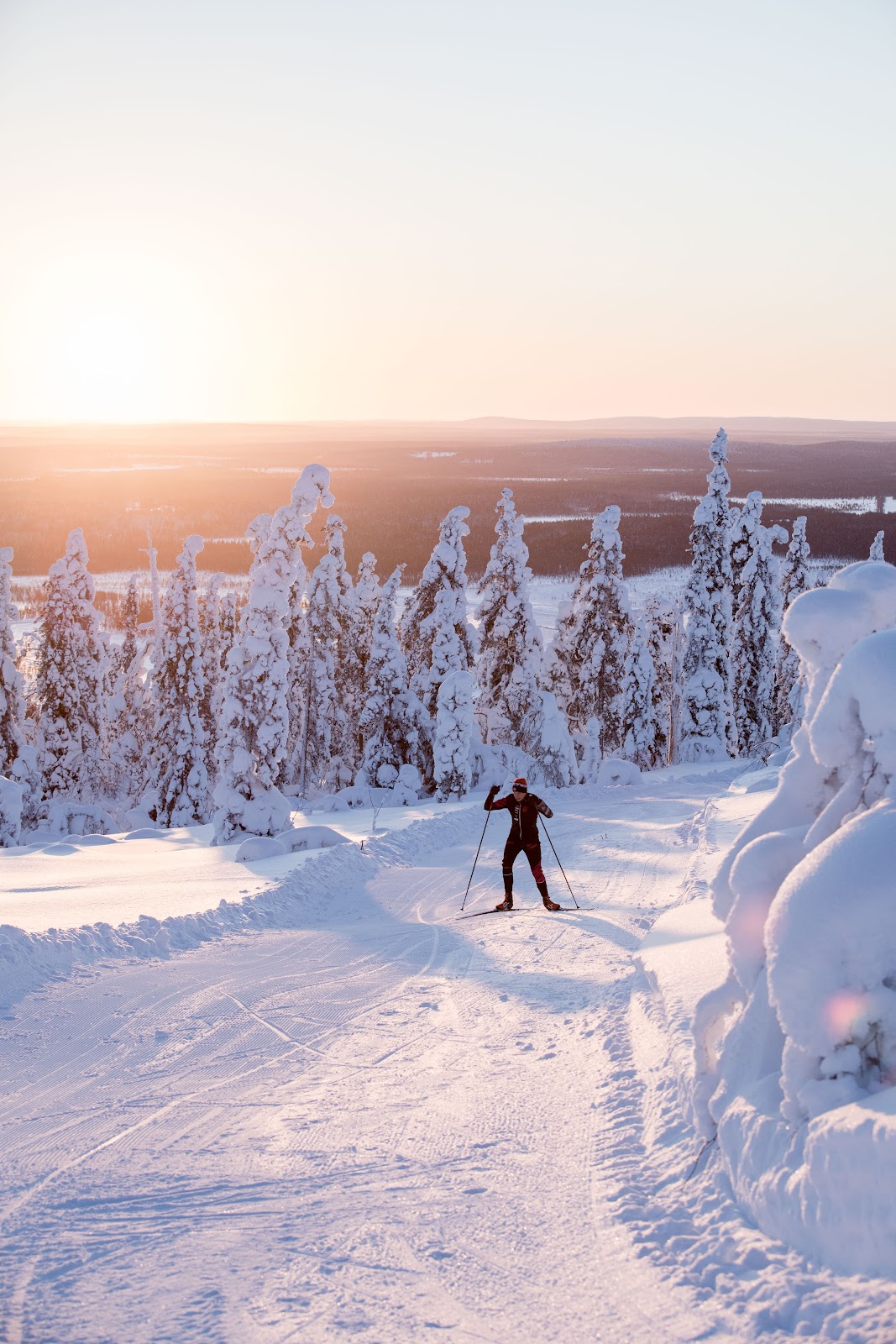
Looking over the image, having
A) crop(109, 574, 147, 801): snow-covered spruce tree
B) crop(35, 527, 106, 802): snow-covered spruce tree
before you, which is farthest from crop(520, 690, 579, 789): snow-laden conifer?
crop(109, 574, 147, 801): snow-covered spruce tree

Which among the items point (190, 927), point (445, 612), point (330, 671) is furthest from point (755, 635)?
point (190, 927)

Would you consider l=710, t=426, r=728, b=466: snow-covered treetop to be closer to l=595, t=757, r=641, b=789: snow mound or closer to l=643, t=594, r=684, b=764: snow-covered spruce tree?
l=643, t=594, r=684, b=764: snow-covered spruce tree

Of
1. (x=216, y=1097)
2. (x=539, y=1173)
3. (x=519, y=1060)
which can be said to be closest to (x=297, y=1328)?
(x=539, y=1173)

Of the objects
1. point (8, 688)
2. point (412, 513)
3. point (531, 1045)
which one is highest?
point (412, 513)

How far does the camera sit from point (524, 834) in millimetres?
12680

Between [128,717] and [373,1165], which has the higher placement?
[373,1165]

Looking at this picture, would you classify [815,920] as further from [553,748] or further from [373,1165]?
[553,748]

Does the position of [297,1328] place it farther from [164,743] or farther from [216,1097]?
[164,743]

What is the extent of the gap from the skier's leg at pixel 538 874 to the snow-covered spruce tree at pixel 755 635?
2672 centimetres

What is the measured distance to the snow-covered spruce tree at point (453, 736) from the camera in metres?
28.8

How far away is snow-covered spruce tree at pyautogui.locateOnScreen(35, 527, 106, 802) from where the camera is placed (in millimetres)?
33312

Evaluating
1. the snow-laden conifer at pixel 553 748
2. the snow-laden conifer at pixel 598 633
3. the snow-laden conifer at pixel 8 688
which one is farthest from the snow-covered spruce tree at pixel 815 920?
the snow-laden conifer at pixel 598 633

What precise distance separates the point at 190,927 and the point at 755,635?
3286cm

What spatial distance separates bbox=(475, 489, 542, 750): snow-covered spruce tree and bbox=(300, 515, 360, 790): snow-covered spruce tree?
8270 millimetres
